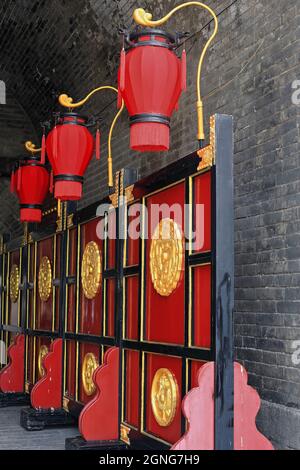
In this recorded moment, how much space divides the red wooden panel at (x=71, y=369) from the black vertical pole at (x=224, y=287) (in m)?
2.75

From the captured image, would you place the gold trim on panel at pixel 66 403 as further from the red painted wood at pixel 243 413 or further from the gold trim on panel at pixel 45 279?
the red painted wood at pixel 243 413

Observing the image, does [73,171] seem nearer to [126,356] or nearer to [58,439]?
[126,356]

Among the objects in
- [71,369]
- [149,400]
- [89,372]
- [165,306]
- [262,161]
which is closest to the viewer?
[165,306]

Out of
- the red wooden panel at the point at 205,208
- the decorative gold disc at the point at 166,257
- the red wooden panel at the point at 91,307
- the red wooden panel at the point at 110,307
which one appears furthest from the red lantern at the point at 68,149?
the red wooden panel at the point at 205,208

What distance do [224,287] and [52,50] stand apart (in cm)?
536

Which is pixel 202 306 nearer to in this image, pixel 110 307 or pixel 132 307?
pixel 132 307

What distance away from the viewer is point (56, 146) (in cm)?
532

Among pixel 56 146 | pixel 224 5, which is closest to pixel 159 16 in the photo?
pixel 224 5

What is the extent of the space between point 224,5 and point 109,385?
9.68ft

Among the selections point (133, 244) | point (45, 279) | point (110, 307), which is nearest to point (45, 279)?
point (45, 279)

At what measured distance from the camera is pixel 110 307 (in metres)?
5.39

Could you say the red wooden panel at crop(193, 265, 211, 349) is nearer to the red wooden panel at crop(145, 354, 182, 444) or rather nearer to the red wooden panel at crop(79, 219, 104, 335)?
the red wooden panel at crop(145, 354, 182, 444)

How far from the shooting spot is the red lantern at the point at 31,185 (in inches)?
265

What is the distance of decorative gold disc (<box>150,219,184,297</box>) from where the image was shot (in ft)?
13.5
